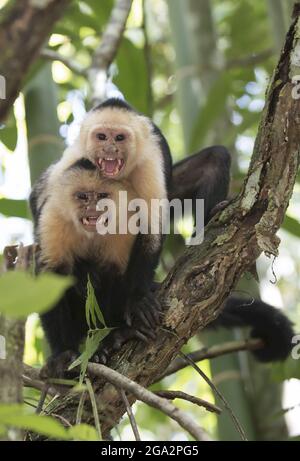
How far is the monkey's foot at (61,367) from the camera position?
3.31 m

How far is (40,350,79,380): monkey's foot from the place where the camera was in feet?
10.9

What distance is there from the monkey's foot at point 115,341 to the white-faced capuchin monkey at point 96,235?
0.70 feet

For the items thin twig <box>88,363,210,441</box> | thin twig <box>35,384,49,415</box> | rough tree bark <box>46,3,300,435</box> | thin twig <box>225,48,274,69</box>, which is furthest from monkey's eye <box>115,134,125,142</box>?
thin twig <box>88,363,210,441</box>

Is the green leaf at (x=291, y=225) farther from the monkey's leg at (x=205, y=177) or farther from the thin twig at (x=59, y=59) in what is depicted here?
the thin twig at (x=59, y=59)

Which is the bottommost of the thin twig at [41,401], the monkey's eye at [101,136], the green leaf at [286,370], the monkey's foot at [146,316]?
the green leaf at [286,370]

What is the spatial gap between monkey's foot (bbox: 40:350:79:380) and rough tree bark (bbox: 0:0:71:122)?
213 cm

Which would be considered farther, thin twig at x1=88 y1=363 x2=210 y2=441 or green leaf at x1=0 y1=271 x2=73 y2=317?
thin twig at x1=88 y1=363 x2=210 y2=441

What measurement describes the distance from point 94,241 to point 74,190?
1.02 ft

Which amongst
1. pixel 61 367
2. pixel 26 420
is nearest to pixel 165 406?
pixel 26 420

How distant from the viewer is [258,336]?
13.3 ft

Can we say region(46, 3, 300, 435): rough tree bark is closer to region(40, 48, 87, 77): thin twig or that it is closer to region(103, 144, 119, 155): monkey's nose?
region(103, 144, 119, 155): monkey's nose

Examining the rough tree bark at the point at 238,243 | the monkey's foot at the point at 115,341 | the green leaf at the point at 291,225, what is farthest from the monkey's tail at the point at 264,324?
the rough tree bark at the point at 238,243
